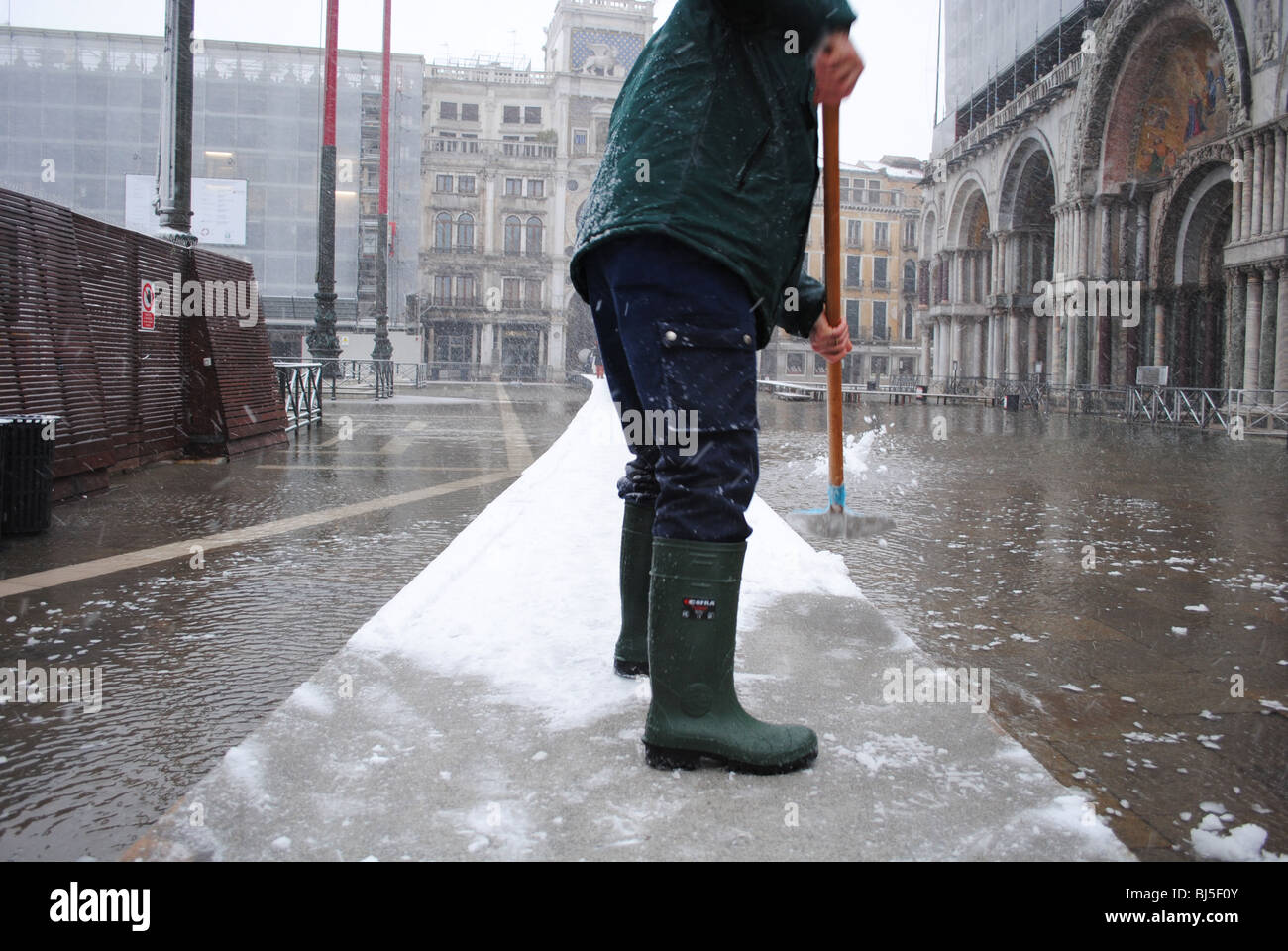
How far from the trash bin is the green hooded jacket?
4.08 meters

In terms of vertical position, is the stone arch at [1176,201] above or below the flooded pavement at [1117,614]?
above

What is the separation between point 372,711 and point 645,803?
2.66 ft

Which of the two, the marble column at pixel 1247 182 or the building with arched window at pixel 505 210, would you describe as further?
the building with arched window at pixel 505 210

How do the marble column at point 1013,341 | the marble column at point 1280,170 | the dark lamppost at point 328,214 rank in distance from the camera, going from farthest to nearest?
1. the marble column at point 1013,341
2. the dark lamppost at point 328,214
3. the marble column at point 1280,170

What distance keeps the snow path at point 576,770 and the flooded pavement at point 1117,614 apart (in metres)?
0.22

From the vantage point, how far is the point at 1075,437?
15508mm

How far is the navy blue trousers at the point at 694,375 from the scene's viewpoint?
2.11m

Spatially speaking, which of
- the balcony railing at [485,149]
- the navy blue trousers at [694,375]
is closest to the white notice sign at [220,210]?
the balcony railing at [485,149]

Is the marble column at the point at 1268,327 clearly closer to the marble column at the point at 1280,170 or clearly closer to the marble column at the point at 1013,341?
the marble column at the point at 1280,170

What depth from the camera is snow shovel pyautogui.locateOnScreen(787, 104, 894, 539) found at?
268 cm

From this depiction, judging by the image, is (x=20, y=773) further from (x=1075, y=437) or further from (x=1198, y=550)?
(x=1075, y=437)

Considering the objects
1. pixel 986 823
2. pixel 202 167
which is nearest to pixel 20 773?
pixel 986 823

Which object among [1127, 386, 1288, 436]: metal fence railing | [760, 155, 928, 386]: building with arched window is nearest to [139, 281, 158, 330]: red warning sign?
[1127, 386, 1288, 436]: metal fence railing

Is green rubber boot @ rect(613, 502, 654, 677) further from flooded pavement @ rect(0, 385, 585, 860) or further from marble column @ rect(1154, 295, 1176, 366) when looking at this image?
marble column @ rect(1154, 295, 1176, 366)
